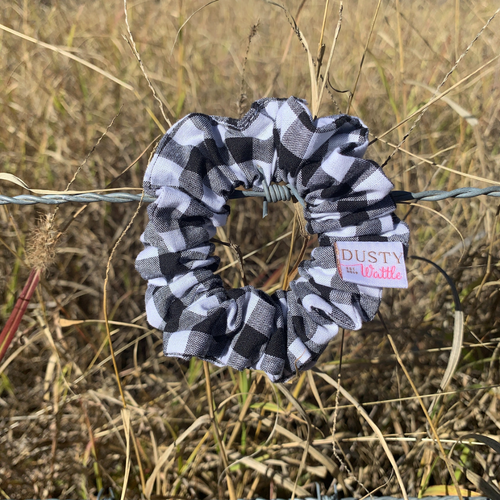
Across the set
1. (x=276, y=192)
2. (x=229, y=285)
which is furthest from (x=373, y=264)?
(x=229, y=285)

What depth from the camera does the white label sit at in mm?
520

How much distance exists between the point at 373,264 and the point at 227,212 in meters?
0.22

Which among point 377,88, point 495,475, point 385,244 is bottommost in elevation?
point 495,475

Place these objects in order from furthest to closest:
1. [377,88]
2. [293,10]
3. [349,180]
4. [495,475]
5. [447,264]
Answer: [293,10] < [377,88] < [447,264] < [495,475] < [349,180]

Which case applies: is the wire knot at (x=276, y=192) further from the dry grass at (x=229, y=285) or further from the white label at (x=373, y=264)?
the dry grass at (x=229, y=285)

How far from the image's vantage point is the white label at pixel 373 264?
520 millimetres

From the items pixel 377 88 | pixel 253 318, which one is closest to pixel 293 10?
pixel 377 88

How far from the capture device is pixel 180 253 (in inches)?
21.7

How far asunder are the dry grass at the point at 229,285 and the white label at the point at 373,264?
0.15m

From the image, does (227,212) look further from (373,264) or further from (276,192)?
(373,264)

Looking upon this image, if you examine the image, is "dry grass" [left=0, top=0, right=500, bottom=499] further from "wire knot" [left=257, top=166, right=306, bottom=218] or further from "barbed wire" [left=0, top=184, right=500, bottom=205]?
"wire knot" [left=257, top=166, right=306, bottom=218]

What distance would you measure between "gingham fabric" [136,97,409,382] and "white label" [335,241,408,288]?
2cm

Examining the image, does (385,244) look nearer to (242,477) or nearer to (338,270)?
(338,270)

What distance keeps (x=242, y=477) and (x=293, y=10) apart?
1731 mm
